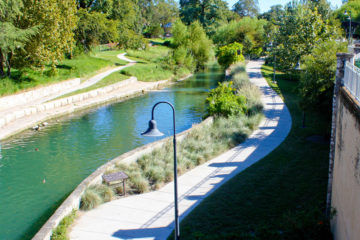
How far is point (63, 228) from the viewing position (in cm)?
944

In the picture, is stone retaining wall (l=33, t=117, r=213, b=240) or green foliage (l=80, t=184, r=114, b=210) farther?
green foliage (l=80, t=184, r=114, b=210)

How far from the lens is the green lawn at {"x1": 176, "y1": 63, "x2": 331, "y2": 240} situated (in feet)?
29.6

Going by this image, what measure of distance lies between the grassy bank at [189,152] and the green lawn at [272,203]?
227 centimetres

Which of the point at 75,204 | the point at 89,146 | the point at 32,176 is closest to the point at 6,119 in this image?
the point at 89,146

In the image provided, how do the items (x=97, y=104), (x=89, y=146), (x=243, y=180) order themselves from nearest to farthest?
(x=243, y=180), (x=89, y=146), (x=97, y=104)

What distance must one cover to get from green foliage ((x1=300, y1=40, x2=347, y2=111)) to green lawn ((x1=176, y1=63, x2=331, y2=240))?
6.93 feet

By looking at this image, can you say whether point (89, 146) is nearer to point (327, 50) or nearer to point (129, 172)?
point (129, 172)

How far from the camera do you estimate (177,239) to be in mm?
8500

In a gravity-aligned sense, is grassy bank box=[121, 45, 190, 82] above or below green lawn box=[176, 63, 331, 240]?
above

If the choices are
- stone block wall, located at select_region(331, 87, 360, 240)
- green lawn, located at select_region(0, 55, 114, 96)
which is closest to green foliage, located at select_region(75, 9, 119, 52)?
green lawn, located at select_region(0, 55, 114, 96)

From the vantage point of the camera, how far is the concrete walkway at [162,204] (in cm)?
970

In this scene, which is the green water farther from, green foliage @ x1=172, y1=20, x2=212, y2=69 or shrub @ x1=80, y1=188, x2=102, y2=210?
green foliage @ x1=172, y1=20, x2=212, y2=69

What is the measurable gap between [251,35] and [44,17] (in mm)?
44572

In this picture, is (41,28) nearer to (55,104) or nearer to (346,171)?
(55,104)
